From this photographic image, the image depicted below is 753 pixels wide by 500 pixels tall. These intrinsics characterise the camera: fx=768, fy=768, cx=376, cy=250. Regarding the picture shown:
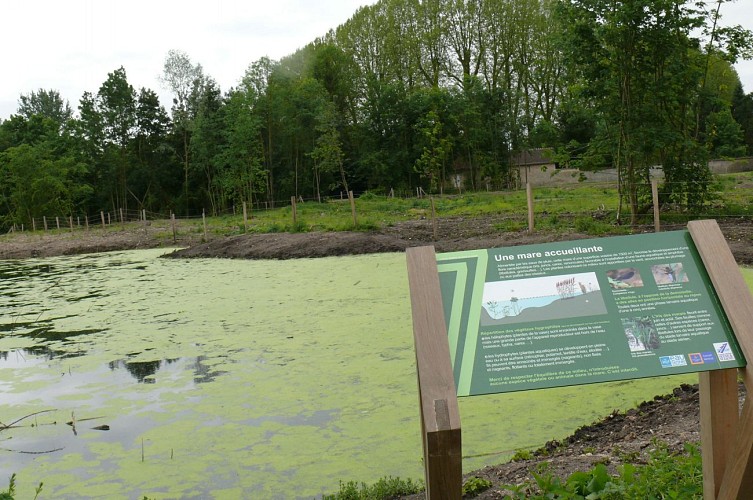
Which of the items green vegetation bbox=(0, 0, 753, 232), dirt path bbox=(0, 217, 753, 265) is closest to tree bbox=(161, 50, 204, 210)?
green vegetation bbox=(0, 0, 753, 232)

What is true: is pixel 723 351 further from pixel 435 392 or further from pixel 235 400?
pixel 235 400

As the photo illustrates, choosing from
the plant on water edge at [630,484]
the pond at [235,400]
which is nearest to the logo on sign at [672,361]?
the plant on water edge at [630,484]

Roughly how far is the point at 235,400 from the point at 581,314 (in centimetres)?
385

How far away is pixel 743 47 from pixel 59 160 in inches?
1534

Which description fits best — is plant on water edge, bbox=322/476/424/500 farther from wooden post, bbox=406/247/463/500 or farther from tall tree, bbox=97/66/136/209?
tall tree, bbox=97/66/136/209

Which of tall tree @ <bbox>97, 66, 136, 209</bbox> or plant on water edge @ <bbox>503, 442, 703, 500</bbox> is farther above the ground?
tall tree @ <bbox>97, 66, 136, 209</bbox>

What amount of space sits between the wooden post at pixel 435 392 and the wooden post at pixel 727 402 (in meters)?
0.97

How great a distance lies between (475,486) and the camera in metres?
3.70

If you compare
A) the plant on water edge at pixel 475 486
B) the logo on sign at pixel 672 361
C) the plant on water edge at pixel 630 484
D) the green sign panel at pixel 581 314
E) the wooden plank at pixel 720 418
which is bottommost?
the plant on water edge at pixel 475 486

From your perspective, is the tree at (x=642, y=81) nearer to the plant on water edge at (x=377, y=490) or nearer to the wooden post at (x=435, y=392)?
the plant on water edge at (x=377, y=490)

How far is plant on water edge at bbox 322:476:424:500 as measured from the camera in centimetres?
390

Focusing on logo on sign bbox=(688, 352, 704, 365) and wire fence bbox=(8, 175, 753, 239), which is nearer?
logo on sign bbox=(688, 352, 704, 365)

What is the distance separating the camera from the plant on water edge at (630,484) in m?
3.12

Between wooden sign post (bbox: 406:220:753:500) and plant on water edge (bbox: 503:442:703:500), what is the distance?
0.27m
